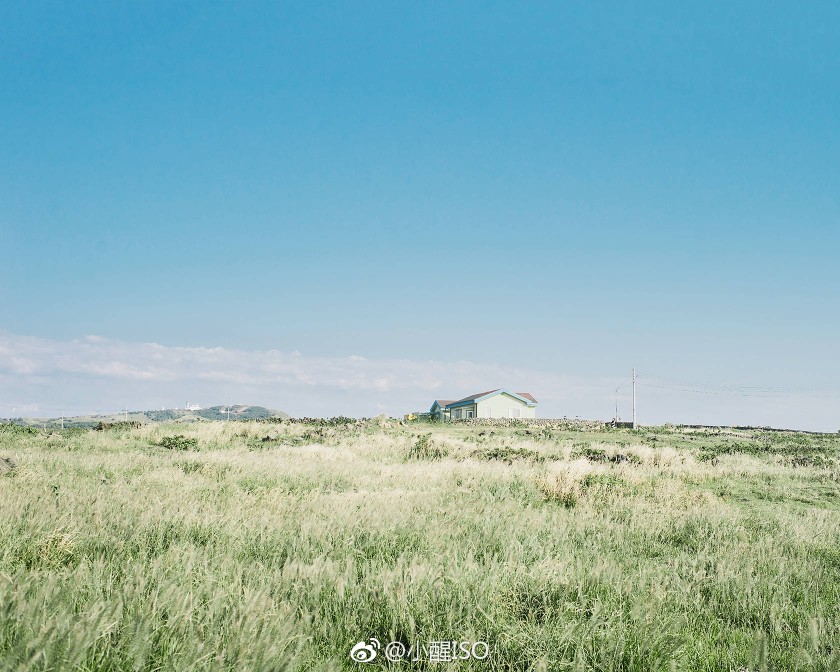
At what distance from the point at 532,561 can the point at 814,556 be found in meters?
4.57

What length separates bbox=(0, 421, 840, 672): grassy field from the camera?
2.91 m

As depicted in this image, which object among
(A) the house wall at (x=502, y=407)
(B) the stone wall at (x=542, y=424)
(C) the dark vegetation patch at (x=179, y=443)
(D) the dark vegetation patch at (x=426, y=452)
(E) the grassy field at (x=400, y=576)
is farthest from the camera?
(A) the house wall at (x=502, y=407)

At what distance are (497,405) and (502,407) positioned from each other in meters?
0.90

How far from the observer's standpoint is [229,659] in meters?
2.69

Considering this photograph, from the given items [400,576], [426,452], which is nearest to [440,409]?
[426,452]

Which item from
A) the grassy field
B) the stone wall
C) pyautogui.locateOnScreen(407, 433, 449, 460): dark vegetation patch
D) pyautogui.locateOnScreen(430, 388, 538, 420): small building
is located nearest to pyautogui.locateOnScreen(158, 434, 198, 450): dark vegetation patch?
pyautogui.locateOnScreen(407, 433, 449, 460): dark vegetation patch

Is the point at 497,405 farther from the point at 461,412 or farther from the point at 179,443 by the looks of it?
the point at 179,443

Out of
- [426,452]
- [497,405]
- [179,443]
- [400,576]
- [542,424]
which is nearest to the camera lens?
[400,576]

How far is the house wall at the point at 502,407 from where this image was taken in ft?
245

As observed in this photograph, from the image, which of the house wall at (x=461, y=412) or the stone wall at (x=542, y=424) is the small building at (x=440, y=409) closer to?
the house wall at (x=461, y=412)

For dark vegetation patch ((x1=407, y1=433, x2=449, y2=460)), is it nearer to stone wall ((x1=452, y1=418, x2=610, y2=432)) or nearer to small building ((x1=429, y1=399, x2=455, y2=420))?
stone wall ((x1=452, y1=418, x2=610, y2=432))

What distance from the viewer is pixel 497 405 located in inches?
2985

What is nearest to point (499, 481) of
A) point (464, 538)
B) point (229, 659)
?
point (464, 538)

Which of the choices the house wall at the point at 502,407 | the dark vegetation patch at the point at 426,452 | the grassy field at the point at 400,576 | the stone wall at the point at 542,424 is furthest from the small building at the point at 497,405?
the grassy field at the point at 400,576
